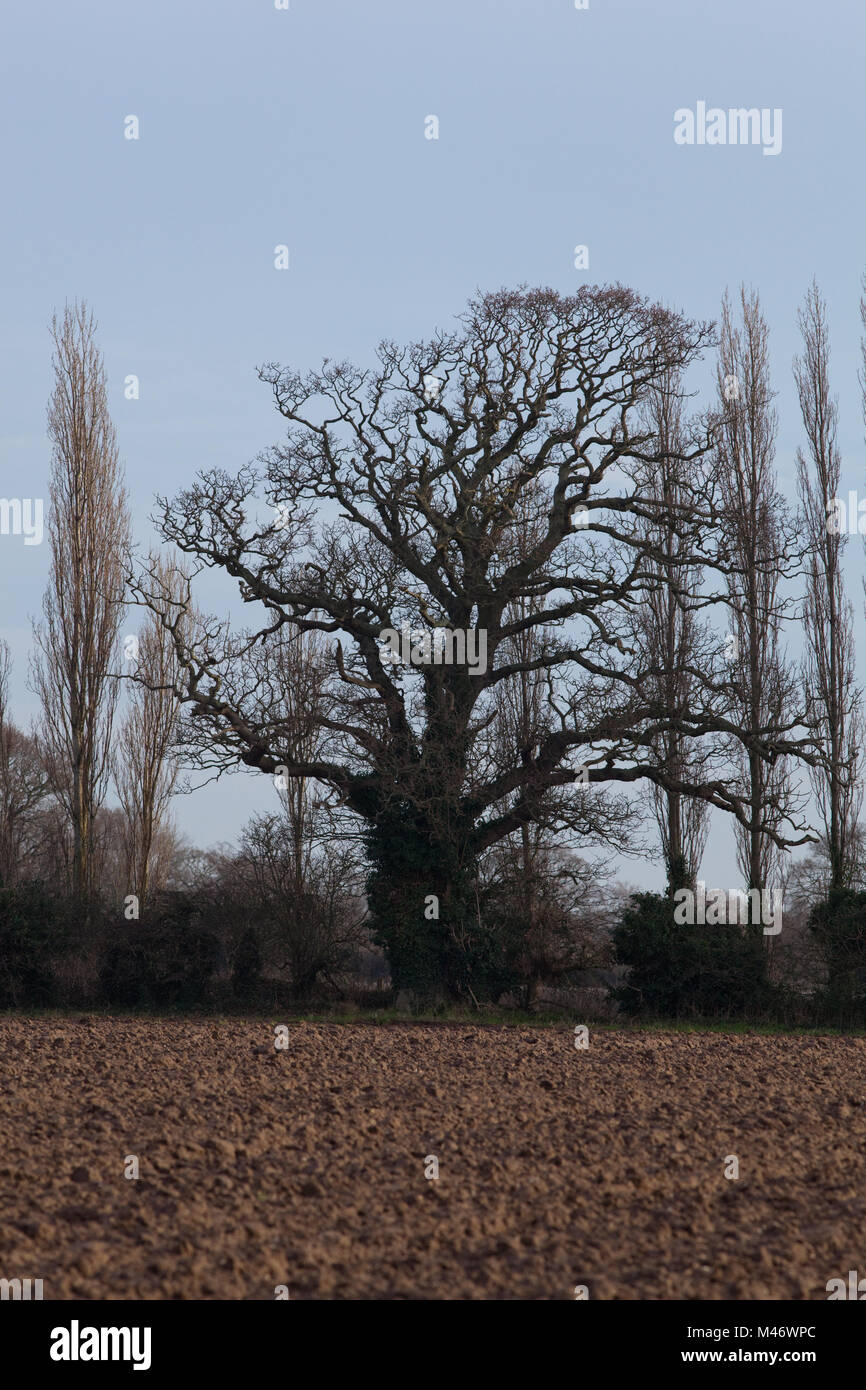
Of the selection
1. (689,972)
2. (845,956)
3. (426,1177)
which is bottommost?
(426,1177)

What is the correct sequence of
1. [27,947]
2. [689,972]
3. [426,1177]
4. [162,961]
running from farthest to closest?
[27,947]
[162,961]
[689,972]
[426,1177]

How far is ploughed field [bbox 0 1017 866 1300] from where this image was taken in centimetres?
598

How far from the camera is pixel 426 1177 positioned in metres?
7.86

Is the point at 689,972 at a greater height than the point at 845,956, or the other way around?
the point at 845,956

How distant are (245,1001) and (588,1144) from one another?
44.2ft

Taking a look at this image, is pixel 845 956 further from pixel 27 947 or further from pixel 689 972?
pixel 27 947

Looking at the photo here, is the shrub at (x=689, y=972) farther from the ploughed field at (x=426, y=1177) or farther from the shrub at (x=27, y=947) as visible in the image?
the shrub at (x=27, y=947)

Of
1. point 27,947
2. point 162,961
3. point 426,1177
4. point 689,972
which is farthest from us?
point 27,947

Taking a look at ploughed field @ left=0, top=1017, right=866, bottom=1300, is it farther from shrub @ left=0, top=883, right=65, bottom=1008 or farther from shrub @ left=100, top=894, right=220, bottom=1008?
shrub @ left=0, top=883, right=65, bottom=1008

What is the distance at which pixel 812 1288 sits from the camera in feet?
19.2

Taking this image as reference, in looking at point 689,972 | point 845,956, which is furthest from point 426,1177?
point 845,956
